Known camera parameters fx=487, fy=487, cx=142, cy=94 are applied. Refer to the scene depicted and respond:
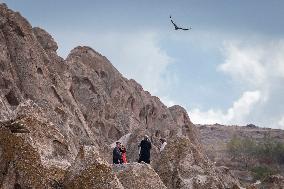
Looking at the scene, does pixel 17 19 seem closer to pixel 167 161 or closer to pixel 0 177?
pixel 167 161

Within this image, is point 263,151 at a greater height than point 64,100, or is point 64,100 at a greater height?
point 263,151

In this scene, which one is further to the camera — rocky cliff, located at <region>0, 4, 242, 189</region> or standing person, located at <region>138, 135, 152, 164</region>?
standing person, located at <region>138, 135, 152, 164</region>

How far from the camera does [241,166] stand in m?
139

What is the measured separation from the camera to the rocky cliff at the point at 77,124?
65.7 ft

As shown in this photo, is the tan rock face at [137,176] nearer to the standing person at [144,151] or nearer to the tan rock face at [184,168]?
the tan rock face at [184,168]

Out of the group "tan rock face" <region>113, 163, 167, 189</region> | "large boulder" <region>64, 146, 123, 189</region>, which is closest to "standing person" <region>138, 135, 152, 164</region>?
"tan rock face" <region>113, 163, 167, 189</region>

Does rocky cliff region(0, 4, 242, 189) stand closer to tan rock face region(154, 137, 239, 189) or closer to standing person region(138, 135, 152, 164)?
tan rock face region(154, 137, 239, 189)

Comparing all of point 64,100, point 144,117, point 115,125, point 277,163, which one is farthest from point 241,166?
point 64,100

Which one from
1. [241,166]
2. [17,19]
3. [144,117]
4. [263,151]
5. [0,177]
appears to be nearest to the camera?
[0,177]

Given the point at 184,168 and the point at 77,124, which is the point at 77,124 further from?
the point at 184,168

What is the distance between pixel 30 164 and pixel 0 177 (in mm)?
1273

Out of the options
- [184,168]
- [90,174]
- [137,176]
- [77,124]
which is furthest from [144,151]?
[77,124]

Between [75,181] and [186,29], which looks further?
[186,29]

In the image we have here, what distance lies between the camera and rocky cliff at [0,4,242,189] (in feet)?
65.7
